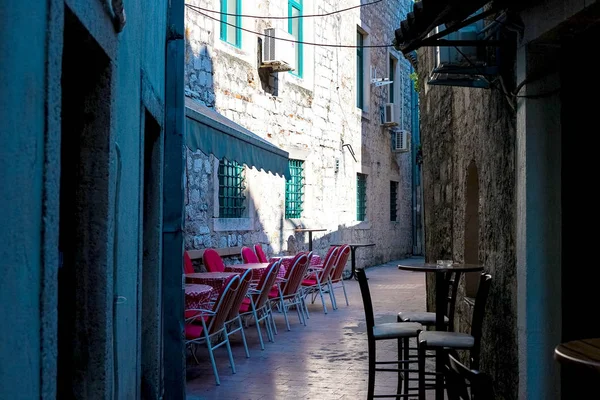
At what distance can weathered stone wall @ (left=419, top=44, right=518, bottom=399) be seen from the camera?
4297 millimetres

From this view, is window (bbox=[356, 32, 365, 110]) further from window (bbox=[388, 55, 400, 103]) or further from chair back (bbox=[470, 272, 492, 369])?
chair back (bbox=[470, 272, 492, 369])

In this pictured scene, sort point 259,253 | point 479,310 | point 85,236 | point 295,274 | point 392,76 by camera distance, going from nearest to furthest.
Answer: point 85,236 < point 479,310 < point 295,274 < point 259,253 < point 392,76

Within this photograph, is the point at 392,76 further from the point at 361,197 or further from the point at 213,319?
the point at 213,319

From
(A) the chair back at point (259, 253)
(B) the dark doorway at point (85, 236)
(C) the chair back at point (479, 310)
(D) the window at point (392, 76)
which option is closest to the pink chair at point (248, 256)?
(A) the chair back at point (259, 253)

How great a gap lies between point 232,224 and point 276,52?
2764 mm

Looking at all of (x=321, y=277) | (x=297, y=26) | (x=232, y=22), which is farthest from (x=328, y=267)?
(x=297, y=26)

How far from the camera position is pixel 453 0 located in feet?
12.4

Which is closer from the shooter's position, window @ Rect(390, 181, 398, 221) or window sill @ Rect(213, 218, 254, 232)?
window sill @ Rect(213, 218, 254, 232)

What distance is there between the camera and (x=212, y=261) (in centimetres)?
821

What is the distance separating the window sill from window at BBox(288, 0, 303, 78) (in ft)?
11.1

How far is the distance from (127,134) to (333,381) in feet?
10.4

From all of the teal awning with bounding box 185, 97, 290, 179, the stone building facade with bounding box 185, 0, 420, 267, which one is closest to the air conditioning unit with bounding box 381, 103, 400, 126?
the stone building facade with bounding box 185, 0, 420, 267

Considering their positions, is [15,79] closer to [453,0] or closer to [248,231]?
[453,0]

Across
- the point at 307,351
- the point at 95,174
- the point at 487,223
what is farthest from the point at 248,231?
the point at 95,174
